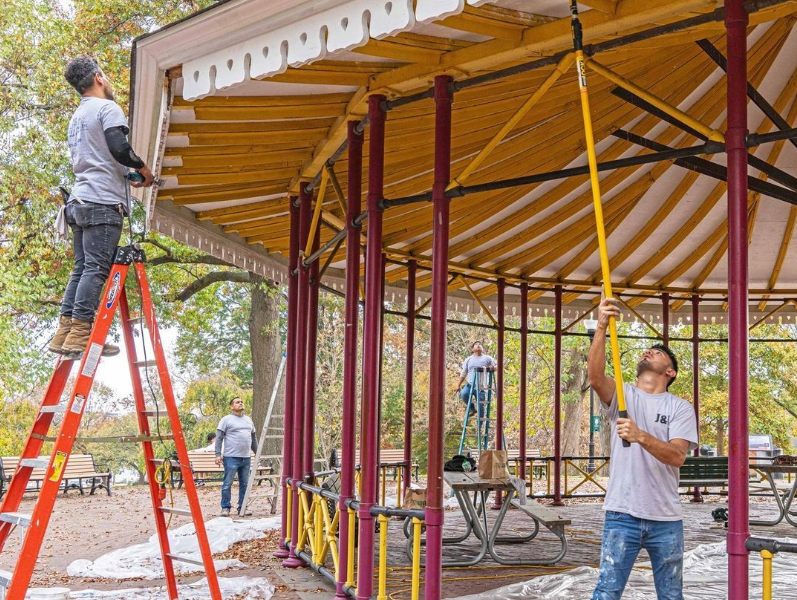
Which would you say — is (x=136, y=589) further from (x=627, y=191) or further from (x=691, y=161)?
(x=627, y=191)

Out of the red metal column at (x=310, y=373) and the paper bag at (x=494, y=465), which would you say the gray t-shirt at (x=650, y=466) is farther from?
the red metal column at (x=310, y=373)

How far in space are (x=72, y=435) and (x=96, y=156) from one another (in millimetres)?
1490

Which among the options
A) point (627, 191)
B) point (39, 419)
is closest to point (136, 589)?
point (39, 419)

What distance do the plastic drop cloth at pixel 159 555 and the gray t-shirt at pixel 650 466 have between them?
15.5ft

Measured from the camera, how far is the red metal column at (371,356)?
18.8 ft

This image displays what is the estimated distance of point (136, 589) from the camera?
6.67 m

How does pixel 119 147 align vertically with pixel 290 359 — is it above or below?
above

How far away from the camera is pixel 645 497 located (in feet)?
12.4

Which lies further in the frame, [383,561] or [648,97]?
[383,561]

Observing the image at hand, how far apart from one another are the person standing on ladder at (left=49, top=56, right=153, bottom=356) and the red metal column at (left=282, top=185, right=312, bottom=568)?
3328 mm

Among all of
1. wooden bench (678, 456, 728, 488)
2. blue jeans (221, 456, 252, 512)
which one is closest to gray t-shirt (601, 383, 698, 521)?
wooden bench (678, 456, 728, 488)

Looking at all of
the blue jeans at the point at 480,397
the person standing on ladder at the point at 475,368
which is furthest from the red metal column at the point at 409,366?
the blue jeans at the point at 480,397

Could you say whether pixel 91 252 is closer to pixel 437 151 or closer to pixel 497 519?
pixel 437 151

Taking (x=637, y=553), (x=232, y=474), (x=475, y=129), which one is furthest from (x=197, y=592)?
(x=232, y=474)
